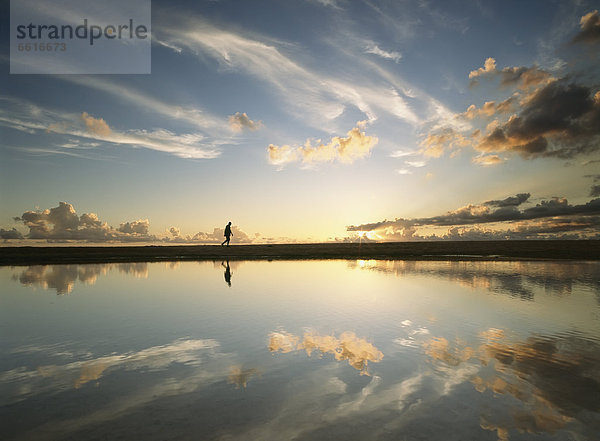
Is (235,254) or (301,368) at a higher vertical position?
(235,254)

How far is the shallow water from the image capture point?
5219mm

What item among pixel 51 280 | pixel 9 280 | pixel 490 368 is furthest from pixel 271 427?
pixel 9 280

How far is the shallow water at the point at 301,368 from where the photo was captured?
17.1 ft

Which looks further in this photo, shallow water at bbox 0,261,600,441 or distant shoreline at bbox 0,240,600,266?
distant shoreline at bbox 0,240,600,266

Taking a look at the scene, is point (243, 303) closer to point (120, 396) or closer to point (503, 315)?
point (120, 396)

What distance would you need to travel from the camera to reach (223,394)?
6227 mm

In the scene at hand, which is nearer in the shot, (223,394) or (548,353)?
(223,394)

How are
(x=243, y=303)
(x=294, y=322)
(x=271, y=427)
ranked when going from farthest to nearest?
(x=243, y=303) → (x=294, y=322) → (x=271, y=427)

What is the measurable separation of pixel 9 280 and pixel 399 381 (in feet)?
87.3

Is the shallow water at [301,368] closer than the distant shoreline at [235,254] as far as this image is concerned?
Yes

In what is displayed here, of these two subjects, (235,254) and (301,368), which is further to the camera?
(235,254)

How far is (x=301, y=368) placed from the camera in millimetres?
7590

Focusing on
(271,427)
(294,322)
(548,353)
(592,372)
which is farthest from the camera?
(294,322)

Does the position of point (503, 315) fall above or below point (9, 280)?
below
